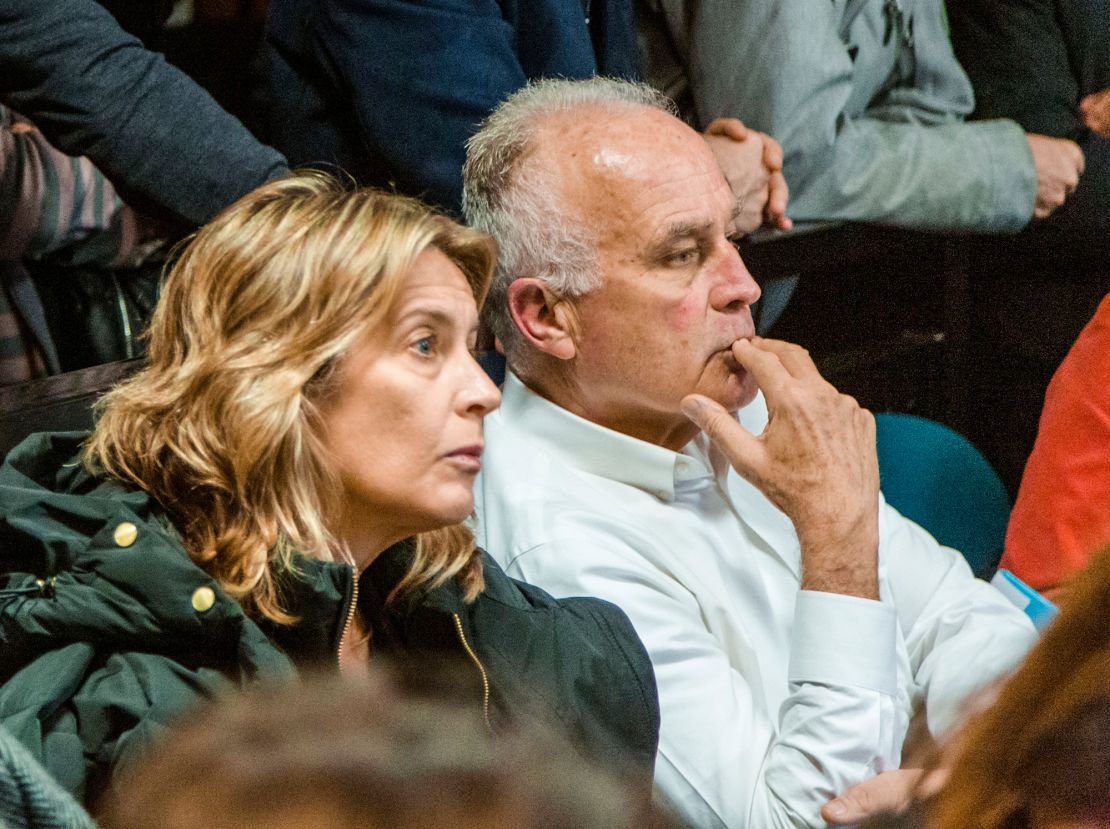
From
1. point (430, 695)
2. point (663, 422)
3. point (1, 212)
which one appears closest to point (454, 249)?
point (663, 422)

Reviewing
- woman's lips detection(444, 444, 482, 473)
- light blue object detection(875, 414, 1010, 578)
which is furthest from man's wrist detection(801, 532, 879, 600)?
light blue object detection(875, 414, 1010, 578)

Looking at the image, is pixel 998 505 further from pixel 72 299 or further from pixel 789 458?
pixel 72 299

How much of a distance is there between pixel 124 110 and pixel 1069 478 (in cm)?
139

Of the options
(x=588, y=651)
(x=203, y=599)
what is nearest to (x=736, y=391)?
(x=588, y=651)

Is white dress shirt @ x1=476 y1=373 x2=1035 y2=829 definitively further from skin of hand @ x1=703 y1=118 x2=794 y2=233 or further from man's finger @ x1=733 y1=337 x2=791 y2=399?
skin of hand @ x1=703 y1=118 x2=794 y2=233

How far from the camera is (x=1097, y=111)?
8.59ft

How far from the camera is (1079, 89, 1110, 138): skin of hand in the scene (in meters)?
2.60

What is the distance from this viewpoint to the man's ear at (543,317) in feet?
5.61

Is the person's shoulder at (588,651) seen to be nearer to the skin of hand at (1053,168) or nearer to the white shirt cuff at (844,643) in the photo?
the white shirt cuff at (844,643)

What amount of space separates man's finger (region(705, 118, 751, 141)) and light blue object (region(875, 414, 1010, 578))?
1.83ft

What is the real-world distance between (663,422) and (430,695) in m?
1.13

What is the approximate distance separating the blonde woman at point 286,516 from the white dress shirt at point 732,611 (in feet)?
0.28

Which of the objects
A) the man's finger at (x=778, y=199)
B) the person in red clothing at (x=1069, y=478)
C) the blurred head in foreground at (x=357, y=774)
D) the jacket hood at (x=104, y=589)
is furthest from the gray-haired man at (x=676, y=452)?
the blurred head in foreground at (x=357, y=774)

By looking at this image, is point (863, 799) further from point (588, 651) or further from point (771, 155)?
point (771, 155)
